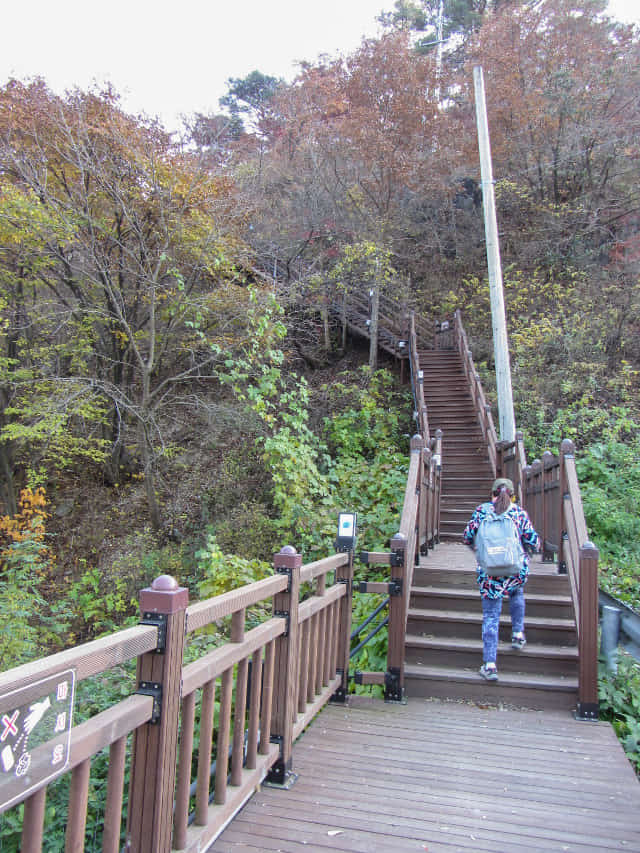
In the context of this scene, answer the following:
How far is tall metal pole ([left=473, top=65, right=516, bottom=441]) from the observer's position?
399 inches

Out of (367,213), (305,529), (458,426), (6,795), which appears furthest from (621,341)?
(6,795)

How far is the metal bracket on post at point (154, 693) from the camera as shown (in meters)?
2.03

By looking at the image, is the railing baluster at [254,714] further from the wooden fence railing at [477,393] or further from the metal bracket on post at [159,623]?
the wooden fence railing at [477,393]

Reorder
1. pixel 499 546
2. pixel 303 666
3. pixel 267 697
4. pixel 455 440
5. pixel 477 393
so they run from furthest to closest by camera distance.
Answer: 1. pixel 477 393
2. pixel 455 440
3. pixel 499 546
4. pixel 303 666
5. pixel 267 697

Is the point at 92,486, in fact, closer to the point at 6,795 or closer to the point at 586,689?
the point at 586,689

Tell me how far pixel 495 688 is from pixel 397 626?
3.19ft

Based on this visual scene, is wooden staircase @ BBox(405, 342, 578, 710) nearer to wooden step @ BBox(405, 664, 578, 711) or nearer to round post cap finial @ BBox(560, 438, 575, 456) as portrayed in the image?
wooden step @ BBox(405, 664, 578, 711)

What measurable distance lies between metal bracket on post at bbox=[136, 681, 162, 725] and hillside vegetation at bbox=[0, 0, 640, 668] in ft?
16.0

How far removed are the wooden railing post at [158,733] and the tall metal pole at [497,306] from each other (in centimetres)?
880

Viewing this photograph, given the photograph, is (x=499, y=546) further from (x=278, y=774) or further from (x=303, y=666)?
(x=278, y=774)

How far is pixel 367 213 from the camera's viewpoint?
54.7 ft

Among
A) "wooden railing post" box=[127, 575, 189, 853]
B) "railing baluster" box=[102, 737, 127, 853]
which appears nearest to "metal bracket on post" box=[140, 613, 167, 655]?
"wooden railing post" box=[127, 575, 189, 853]

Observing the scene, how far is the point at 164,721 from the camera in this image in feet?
6.67

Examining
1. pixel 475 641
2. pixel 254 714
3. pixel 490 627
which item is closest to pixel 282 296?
pixel 475 641
